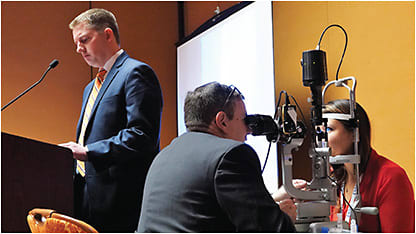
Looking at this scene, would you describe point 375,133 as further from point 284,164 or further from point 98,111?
point 98,111

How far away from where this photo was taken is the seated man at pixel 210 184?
1.25 meters

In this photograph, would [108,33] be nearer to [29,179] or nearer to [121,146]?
[121,146]

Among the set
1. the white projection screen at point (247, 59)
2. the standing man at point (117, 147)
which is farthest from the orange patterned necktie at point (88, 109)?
the white projection screen at point (247, 59)

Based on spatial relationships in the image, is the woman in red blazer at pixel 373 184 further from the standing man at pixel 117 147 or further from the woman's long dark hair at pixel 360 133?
the standing man at pixel 117 147

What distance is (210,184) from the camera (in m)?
1.31

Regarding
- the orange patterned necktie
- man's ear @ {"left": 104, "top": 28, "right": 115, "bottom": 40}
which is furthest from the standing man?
man's ear @ {"left": 104, "top": 28, "right": 115, "bottom": 40}

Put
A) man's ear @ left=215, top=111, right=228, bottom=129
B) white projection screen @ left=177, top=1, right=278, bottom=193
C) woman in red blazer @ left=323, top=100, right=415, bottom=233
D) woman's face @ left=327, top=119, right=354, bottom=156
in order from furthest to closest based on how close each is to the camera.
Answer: white projection screen @ left=177, top=1, right=278, bottom=193 < woman's face @ left=327, top=119, right=354, bottom=156 < woman in red blazer @ left=323, top=100, right=415, bottom=233 < man's ear @ left=215, top=111, right=228, bottom=129

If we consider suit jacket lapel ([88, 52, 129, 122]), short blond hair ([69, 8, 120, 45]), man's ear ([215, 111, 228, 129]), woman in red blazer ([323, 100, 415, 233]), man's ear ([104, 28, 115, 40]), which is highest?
short blond hair ([69, 8, 120, 45])

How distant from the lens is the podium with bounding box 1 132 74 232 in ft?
4.70

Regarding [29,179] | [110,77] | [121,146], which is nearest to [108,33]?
[110,77]

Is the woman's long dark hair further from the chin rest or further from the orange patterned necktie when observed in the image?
the chin rest

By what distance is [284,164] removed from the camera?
5.29 ft

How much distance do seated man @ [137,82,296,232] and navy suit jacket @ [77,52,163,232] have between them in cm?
44

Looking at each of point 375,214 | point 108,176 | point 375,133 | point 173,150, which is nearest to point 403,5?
point 375,133
